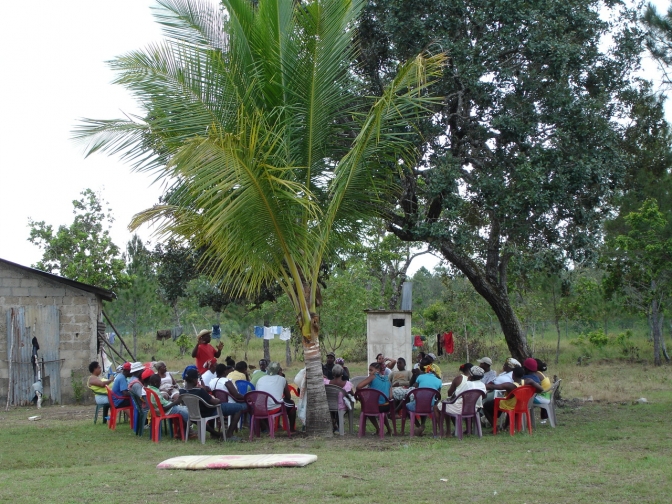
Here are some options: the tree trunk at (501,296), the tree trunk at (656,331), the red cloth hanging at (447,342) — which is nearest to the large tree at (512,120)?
the tree trunk at (501,296)

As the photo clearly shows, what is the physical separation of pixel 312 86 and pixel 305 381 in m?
4.39

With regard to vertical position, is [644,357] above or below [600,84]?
below

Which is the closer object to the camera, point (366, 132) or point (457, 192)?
point (366, 132)

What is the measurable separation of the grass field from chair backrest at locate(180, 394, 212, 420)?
0.40 metres

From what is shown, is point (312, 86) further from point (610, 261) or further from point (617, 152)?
point (610, 261)

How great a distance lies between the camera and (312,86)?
1049 centimetres

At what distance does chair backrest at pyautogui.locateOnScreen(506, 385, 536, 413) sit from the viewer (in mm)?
10898

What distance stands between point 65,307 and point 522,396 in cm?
1100

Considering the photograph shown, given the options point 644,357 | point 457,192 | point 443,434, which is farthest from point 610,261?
point 443,434

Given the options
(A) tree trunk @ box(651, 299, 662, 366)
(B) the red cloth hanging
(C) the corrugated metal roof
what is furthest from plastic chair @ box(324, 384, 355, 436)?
(A) tree trunk @ box(651, 299, 662, 366)

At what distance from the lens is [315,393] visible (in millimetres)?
11156

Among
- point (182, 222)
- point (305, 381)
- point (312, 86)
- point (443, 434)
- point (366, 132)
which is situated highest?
point (312, 86)

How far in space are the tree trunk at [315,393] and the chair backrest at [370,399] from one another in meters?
0.54

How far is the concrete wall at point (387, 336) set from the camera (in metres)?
16.9
